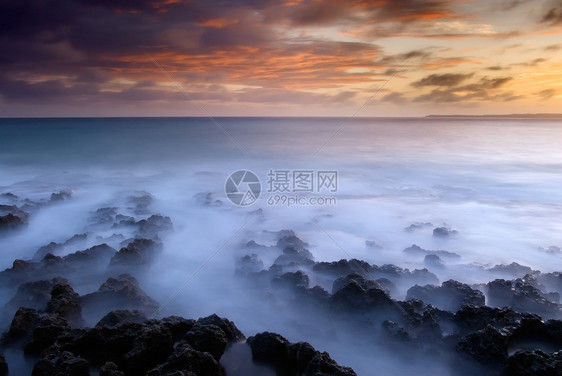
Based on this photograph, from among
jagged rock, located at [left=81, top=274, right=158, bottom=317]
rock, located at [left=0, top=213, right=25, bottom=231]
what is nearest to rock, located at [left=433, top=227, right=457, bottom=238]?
jagged rock, located at [left=81, top=274, right=158, bottom=317]

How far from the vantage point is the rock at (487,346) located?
3643 millimetres

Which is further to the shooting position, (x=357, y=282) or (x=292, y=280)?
(x=292, y=280)

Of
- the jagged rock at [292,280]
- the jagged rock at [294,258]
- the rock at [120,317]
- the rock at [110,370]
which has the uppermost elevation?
the rock at [110,370]

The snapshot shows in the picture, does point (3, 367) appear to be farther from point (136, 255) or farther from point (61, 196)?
point (61, 196)

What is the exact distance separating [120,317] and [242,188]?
9.67 m

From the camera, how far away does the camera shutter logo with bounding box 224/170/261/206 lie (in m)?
11.8

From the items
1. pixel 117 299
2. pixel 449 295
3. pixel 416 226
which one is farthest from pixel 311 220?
pixel 117 299

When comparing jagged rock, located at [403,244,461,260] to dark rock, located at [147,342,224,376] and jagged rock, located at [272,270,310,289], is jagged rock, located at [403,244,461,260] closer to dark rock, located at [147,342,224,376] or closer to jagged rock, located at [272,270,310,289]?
jagged rock, located at [272,270,310,289]

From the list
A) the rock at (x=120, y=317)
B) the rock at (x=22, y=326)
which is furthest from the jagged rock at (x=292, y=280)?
the rock at (x=22, y=326)

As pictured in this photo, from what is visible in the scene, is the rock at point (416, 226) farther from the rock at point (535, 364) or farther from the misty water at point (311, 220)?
the rock at point (535, 364)

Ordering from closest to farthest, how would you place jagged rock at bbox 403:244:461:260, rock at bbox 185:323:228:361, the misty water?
rock at bbox 185:323:228:361, the misty water, jagged rock at bbox 403:244:461:260

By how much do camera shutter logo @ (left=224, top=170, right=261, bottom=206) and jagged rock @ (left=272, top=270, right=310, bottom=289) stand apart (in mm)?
5654
